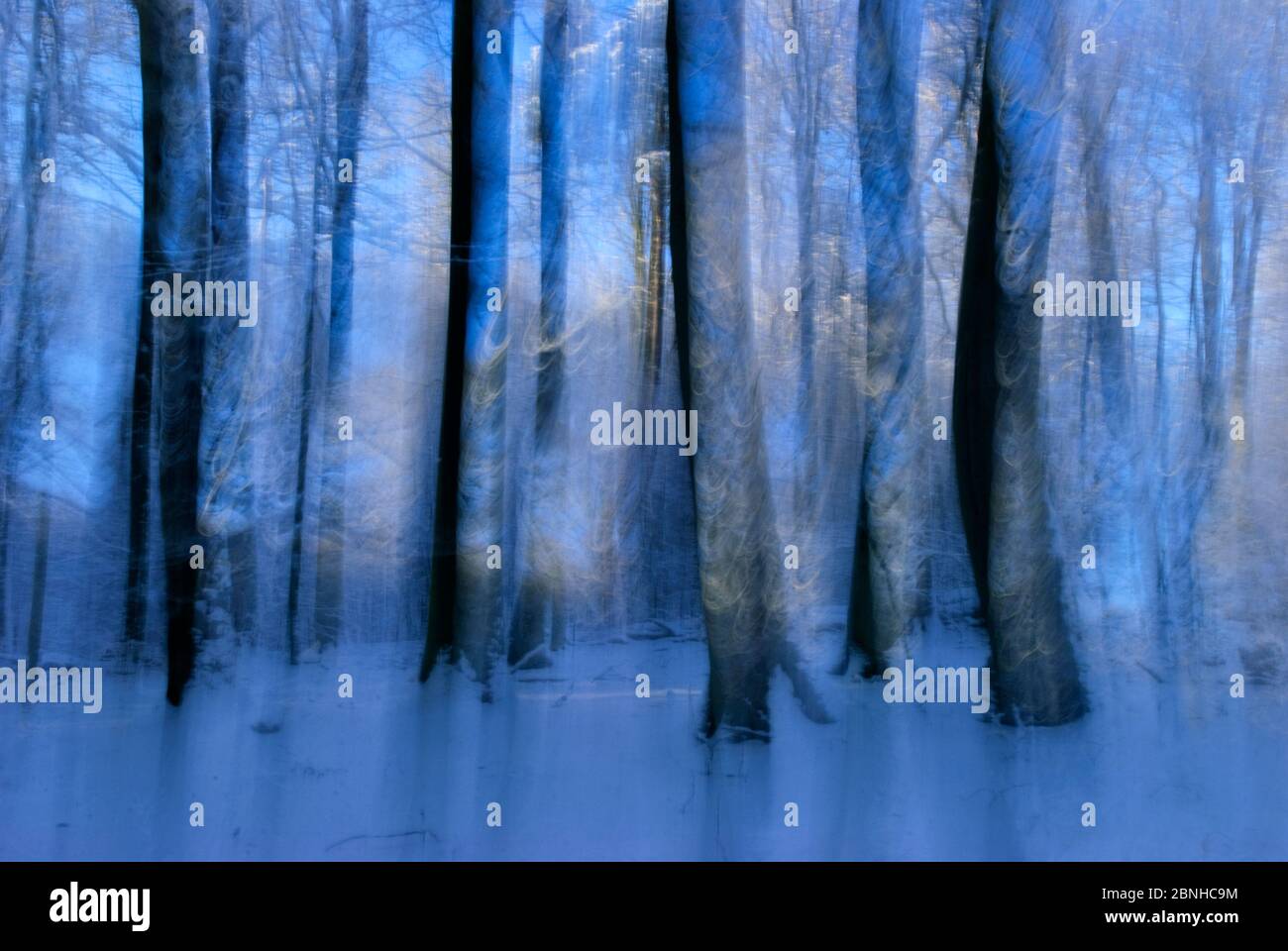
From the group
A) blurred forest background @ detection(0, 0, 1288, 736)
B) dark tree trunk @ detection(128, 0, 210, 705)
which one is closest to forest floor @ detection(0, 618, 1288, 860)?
blurred forest background @ detection(0, 0, 1288, 736)

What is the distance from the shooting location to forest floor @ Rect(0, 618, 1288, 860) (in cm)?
224

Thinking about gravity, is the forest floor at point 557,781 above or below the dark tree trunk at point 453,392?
below

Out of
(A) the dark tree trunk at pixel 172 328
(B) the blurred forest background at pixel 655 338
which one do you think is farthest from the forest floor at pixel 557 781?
(A) the dark tree trunk at pixel 172 328

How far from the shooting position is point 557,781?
7.37 feet

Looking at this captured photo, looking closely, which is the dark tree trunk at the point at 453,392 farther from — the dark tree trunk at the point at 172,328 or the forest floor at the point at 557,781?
the dark tree trunk at the point at 172,328

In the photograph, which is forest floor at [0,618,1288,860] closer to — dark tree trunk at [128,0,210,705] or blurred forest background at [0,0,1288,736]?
blurred forest background at [0,0,1288,736]

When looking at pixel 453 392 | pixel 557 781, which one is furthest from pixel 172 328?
pixel 557 781

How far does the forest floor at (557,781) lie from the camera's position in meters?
2.24

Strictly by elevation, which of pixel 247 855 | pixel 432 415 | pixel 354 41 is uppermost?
pixel 354 41

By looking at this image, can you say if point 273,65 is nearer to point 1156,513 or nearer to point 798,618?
point 798,618

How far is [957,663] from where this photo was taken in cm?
225

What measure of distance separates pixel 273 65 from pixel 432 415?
1.06 m

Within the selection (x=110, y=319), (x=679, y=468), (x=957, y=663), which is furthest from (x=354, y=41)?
(x=957, y=663)

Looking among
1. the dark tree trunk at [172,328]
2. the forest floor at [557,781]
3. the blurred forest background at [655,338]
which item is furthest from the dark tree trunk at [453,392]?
the dark tree trunk at [172,328]
